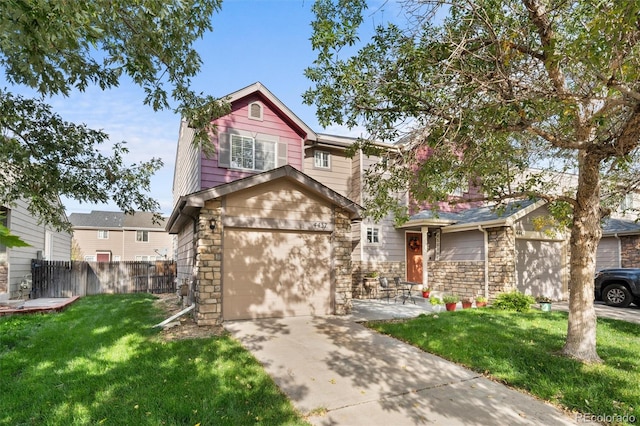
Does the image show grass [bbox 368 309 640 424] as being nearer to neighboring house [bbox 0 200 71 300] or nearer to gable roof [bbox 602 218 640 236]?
gable roof [bbox 602 218 640 236]

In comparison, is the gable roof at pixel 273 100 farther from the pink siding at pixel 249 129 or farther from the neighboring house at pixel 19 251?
the neighboring house at pixel 19 251

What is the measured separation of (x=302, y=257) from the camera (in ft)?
30.0

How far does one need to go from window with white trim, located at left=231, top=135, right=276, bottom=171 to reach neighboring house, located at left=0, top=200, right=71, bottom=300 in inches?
224

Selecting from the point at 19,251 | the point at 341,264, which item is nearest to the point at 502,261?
the point at 341,264

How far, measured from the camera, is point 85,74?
5930 millimetres

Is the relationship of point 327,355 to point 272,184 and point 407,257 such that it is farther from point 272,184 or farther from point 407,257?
point 407,257

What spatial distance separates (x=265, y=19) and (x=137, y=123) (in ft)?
15.0

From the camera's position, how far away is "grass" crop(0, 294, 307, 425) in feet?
12.7

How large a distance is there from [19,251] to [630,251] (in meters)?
23.2

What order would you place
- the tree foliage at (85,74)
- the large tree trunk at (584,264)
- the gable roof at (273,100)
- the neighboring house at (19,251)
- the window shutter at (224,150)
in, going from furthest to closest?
the neighboring house at (19,251)
the gable roof at (273,100)
the window shutter at (224,150)
the large tree trunk at (584,264)
the tree foliage at (85,74)

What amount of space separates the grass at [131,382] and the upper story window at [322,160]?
869 centimetres

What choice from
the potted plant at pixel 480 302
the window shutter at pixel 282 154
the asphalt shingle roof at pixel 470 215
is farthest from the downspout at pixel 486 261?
the window shutter at pixel 282 154

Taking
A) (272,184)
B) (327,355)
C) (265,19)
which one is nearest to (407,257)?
(272,184)

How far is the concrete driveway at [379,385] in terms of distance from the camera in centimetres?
402
